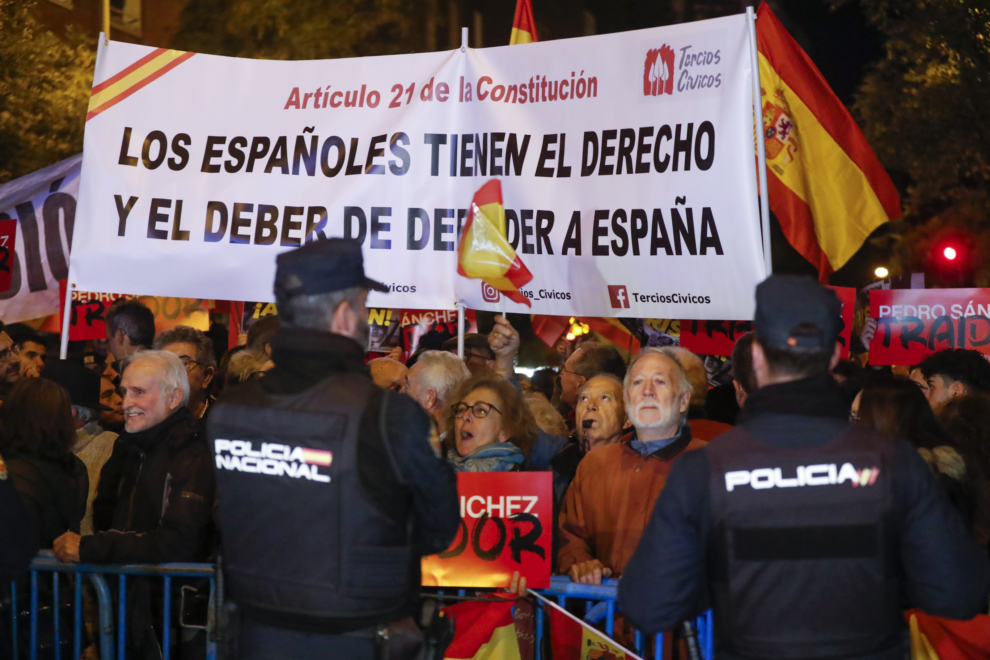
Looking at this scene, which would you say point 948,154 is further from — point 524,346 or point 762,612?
point 762,612

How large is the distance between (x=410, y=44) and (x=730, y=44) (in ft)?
54.5

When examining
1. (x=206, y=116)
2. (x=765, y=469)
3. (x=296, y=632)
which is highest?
(x=206, y=116)

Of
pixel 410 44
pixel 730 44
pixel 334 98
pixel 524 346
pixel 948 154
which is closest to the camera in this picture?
pixel 730 44

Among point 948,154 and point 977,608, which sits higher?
point 948,154

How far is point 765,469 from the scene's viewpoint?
2766 millimetres

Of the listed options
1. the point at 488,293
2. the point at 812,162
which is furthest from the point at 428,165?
the point at 812,162

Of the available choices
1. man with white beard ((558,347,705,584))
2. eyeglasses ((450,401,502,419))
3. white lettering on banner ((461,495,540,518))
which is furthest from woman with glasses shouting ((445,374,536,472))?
white lettering on banner ((461,495,540,518))

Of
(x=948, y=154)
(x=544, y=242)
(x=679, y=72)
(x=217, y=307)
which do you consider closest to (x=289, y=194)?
(x=544, y=242)

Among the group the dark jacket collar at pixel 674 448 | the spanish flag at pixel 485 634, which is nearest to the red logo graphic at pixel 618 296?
the dark jacket collar at pixel 674 448

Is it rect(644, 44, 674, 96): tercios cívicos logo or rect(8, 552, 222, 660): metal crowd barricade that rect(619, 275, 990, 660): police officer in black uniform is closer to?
rect(8, 552, 222, 660): metal crowd barricade

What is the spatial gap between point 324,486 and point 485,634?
1.47m

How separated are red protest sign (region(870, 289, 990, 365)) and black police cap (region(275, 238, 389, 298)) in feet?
18.3

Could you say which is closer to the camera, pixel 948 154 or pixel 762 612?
pixel 762 612

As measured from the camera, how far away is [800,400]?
9.25ft
